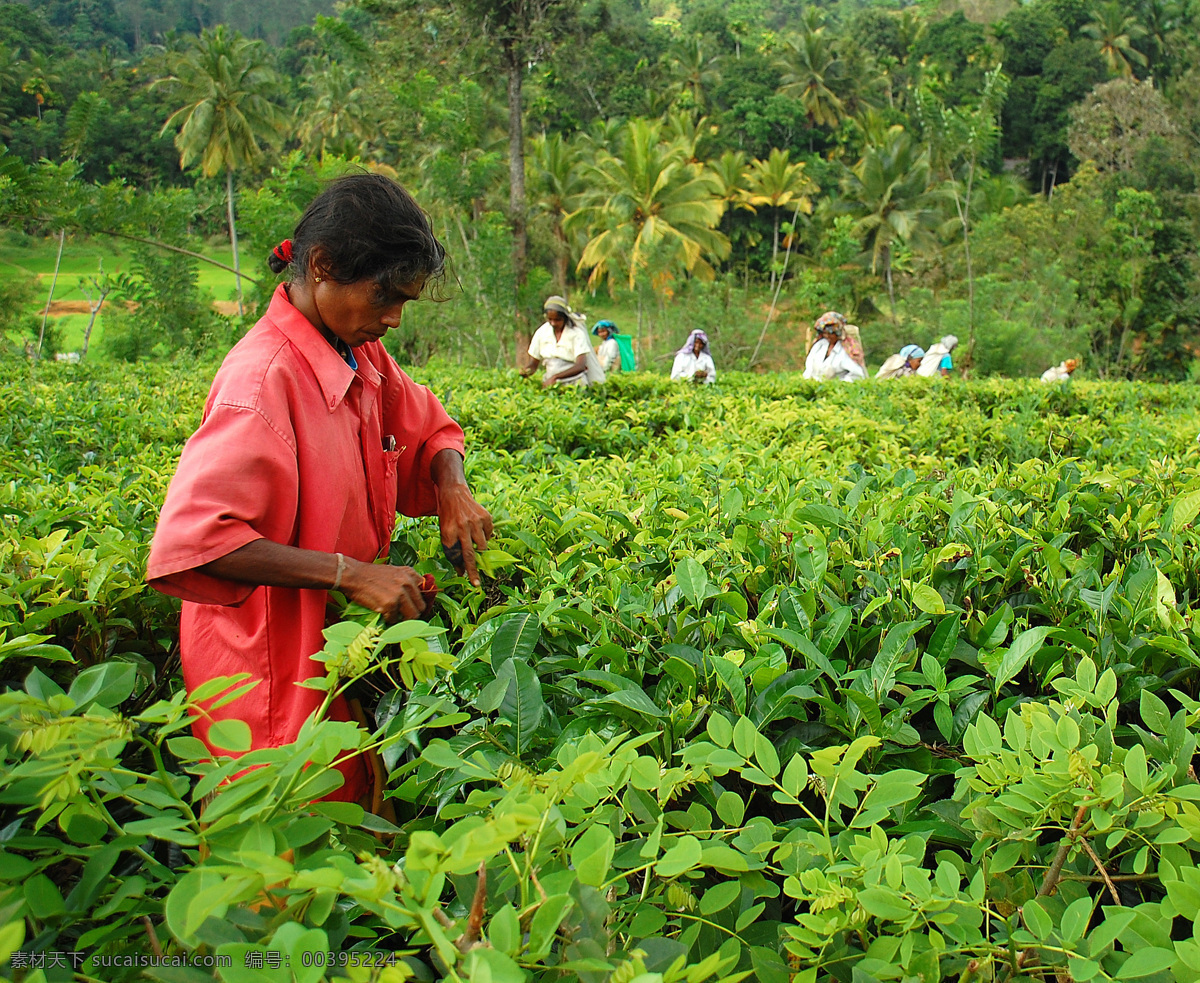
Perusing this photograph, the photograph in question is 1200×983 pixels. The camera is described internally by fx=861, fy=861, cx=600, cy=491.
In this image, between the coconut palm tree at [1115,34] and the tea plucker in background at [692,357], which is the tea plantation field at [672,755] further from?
the coconut palm tree at [1115,34]

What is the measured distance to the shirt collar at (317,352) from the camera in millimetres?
1628

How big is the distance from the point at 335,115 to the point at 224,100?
1131cm

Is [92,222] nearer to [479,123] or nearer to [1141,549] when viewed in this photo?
[479,123]

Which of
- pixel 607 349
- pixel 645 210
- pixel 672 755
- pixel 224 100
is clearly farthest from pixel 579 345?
pixel 224 100

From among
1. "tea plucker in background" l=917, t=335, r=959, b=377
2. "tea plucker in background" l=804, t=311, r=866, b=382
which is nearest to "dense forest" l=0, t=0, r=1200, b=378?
"tea plucker in background" l=804, t=311, r=866, b=382

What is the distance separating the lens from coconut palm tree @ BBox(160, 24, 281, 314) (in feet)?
91.4

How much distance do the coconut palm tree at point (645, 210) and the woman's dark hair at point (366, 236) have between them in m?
22.8

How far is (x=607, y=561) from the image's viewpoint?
183 centimetres

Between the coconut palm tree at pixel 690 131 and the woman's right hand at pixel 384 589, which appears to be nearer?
the woman's right hand at pixel 384 589

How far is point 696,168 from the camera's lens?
27.9 m

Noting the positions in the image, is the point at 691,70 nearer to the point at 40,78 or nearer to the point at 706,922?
the point at 40,78

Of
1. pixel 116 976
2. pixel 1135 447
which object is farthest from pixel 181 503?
pixel 1135 447

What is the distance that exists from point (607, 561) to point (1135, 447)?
2747mm

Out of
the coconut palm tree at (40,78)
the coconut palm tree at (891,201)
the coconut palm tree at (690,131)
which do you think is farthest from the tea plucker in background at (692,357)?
the coconut palm tree at (40,78)
